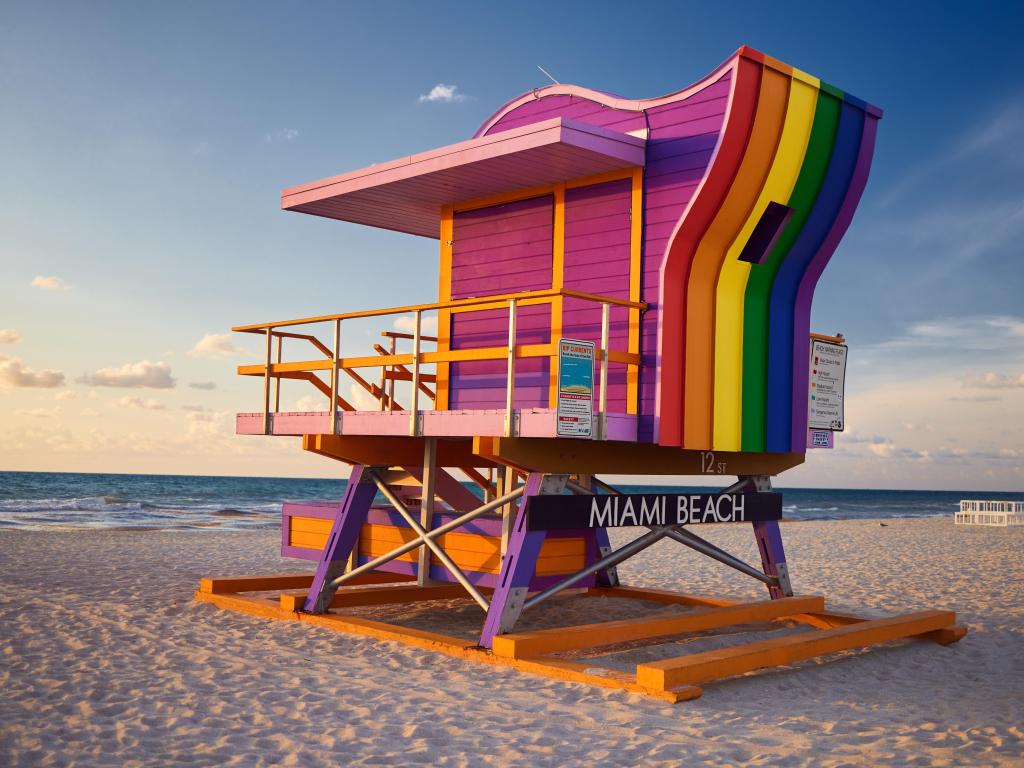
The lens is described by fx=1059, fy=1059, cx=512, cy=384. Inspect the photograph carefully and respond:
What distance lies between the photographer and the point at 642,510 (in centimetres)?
953

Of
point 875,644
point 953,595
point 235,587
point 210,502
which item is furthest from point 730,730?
point 210,502

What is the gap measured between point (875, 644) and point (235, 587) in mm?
7192

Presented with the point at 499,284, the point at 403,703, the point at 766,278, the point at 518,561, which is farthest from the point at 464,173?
the point at 403,703

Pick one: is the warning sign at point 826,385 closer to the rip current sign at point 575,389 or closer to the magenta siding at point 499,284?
the magenta siding at point 499,284

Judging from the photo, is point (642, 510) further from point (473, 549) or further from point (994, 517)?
point (994, 517)

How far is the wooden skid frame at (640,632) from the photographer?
26.6ft

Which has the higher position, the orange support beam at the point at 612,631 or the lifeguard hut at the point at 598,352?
the lifeguard hut at the point at 598,352

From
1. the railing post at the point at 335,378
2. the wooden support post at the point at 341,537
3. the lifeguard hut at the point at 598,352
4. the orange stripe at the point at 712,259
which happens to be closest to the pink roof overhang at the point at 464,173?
the lifeguard hut at the point at 598,352

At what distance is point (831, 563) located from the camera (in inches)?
829

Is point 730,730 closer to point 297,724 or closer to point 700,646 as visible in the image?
point 297,724

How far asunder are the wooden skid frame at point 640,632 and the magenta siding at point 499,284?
2310 millimetres

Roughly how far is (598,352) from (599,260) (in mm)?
1257

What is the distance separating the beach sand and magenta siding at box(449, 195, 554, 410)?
2.63 m

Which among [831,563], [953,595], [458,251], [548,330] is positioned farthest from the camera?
[831,563]
